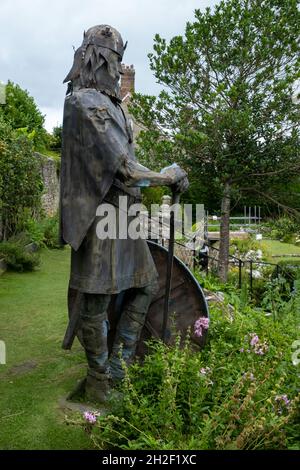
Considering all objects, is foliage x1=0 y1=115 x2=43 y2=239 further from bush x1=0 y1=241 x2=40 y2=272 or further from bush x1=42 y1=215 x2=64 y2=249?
bush x1=0 y1=241 x2=40 y2=272

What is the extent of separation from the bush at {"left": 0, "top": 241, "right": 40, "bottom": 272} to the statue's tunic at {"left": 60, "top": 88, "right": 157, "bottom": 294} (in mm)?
6978

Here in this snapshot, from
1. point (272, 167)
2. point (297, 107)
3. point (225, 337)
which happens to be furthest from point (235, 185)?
point (225, 337)

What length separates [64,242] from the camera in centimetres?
354

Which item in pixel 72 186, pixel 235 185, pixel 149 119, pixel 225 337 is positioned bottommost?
pixel 225 337

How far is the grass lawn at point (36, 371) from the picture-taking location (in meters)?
3.38

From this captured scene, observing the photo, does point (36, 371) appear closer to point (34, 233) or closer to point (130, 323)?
point (130, 323)

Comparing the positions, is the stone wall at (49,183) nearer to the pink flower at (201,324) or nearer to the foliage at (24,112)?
the foliage at (24,112)

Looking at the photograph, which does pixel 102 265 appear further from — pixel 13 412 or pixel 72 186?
pixel 13 412

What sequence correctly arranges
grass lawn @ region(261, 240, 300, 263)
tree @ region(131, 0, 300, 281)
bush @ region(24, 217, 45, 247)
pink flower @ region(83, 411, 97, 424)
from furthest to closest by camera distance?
grass lawn @ region(261, 240, 300, 263), bush @ region(24, 217, 45, 247), tree @ region(131, 0, 300, 281), pink flower @ region(83, 411, 97, 424)

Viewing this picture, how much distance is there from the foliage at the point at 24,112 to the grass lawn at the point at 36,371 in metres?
17.7

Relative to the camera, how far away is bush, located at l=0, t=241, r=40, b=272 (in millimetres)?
10209

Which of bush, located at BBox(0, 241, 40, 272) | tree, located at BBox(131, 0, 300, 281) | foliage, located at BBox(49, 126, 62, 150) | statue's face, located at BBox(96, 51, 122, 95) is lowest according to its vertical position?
bush, located at BBox(0, 241, 40, 272)

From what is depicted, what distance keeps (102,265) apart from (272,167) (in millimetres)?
7884

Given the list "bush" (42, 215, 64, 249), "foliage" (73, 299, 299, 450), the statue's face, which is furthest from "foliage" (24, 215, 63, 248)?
"foliage" (73, 299, 299, 450)
